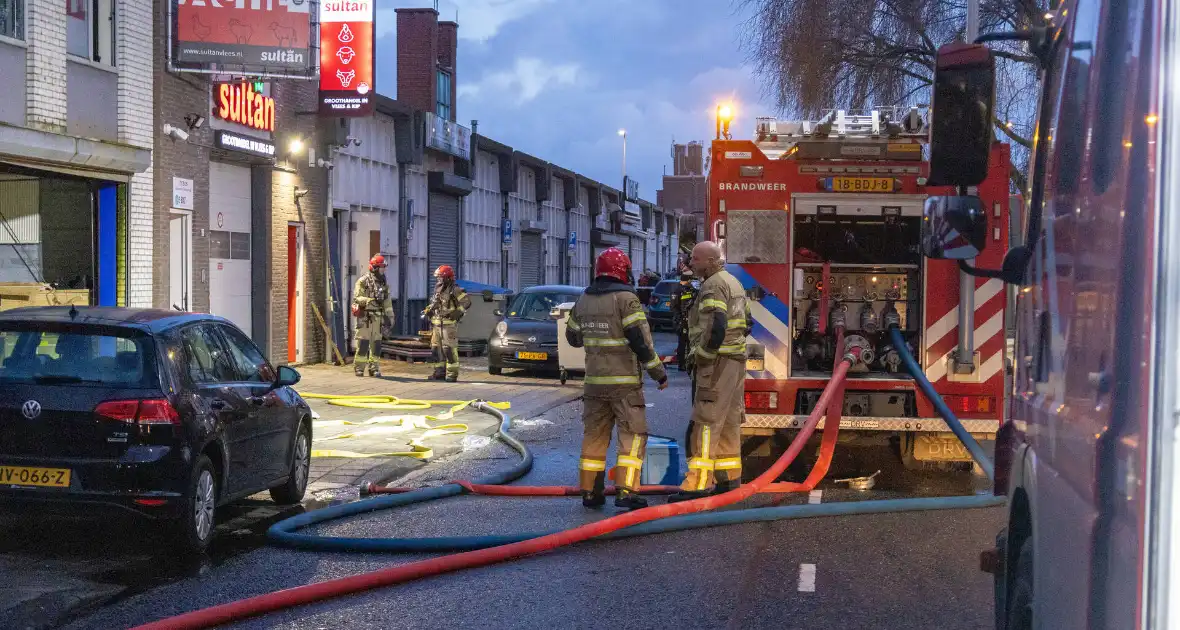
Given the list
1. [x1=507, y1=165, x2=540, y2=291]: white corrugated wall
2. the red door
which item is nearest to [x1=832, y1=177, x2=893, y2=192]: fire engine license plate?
the red door

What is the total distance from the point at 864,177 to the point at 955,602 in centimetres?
487

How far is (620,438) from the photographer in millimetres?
9703

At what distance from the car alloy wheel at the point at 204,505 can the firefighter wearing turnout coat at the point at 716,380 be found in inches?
133

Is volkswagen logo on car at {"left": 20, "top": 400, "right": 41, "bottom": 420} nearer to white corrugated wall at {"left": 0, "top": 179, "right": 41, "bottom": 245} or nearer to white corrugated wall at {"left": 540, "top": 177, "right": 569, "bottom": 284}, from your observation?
white corrugated wall at {"left": 0, "top": 179, "right": 41, "bottom": 245}

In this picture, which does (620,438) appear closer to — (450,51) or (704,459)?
(704,459)

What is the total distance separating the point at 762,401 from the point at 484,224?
93.8 ft

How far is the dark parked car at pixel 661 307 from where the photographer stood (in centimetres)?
3838

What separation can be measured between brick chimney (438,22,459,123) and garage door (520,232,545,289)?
488 centimetres

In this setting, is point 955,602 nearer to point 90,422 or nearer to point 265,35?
point 90,422

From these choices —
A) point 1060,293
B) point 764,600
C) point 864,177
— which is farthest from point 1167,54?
Result: point 864,177

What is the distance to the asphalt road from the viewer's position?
658 centimetres

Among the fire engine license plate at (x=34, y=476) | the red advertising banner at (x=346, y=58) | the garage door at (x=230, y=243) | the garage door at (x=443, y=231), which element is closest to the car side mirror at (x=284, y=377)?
the fire engine license plate at (x=34, y=476)

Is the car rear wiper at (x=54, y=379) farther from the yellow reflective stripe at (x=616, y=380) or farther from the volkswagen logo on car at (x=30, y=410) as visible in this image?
the yellow reflective stripe at (x=616, y=380)

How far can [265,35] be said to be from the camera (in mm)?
18766
